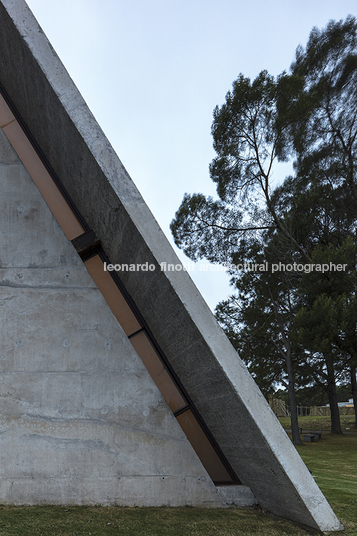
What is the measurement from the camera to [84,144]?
3.22 meters

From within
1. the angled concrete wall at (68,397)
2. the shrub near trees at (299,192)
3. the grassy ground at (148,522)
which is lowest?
the grassy ground at (148,522)

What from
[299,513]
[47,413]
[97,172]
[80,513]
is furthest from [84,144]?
[299,513]

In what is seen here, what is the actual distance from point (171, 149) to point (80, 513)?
109 metres

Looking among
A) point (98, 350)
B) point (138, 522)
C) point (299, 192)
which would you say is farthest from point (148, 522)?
point (299, 192)

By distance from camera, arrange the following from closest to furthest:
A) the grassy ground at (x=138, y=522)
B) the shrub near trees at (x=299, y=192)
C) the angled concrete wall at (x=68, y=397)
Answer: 1. the grassy ground at (x=138, y=522)
2. the angled concrete wall at (x=68, y=397)
3. the shrub near trees at (x=299, y=192)

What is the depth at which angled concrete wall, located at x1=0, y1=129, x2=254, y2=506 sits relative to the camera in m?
3.66

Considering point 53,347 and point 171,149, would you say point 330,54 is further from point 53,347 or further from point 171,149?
point 171,149

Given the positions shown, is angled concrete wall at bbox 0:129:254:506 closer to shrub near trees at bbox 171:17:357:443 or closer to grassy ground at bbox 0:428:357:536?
grassy ground at bbox 0:428:357:536

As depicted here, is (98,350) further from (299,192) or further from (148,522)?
(299,192)

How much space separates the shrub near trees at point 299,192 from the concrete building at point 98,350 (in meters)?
10.00

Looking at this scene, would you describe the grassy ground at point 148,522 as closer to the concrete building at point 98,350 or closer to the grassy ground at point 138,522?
the grassy ground at point 138,522

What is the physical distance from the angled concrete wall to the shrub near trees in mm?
10113

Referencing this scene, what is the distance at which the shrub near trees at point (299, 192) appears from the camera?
13203mm

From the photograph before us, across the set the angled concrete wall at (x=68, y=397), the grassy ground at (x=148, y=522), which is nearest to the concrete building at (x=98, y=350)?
the angled concrete wall at (x=68, y=397)
